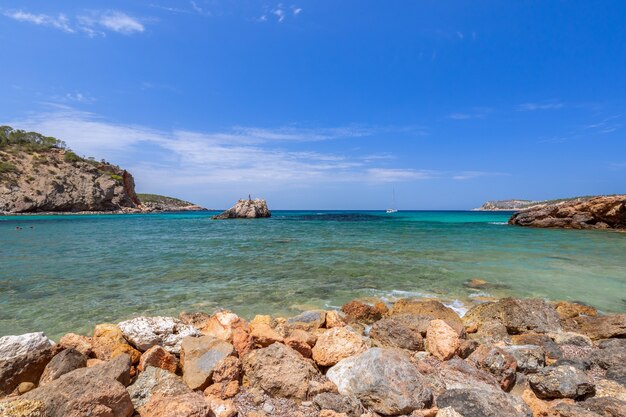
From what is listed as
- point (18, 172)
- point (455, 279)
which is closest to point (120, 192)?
point (18, 172)

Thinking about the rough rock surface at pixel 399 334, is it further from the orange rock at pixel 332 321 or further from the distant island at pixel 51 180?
the distant island at pixel 51 180

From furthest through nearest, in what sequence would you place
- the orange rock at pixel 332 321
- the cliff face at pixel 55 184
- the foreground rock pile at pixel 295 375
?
the cliff face at pixel 55 184, the orange rock at pixel 332 321, the foreground rock pile at pixel 295 375

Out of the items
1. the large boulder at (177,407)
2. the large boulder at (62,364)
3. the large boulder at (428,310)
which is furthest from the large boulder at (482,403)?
the large boulder at (62,364)

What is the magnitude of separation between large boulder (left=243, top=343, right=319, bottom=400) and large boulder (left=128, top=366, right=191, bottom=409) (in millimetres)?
957

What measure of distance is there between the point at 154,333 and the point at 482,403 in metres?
5.22

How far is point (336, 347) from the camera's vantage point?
538 cm

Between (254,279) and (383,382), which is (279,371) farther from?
(254,279)

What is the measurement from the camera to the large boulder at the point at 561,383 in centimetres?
478

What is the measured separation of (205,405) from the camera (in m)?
3.62

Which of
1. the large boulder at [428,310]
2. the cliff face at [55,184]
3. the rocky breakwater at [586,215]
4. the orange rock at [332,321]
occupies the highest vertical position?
the cliff face at [55,184]

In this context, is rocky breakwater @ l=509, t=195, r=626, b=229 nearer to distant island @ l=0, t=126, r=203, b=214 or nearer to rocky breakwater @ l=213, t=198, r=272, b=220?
rocky breakwater @ l=213, t=198, r=272, b=220

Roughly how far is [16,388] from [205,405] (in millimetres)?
3005

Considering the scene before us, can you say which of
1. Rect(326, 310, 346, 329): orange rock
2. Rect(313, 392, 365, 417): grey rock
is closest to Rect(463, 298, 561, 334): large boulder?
Rect(326, 310, 346, 329): orange rock

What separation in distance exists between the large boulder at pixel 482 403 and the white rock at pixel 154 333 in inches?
173
